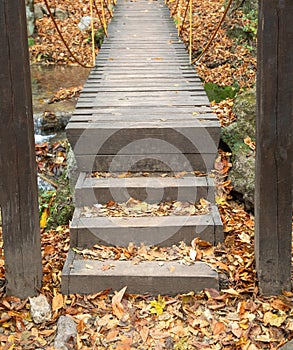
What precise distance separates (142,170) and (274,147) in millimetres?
1300

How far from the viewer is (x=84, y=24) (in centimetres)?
1120

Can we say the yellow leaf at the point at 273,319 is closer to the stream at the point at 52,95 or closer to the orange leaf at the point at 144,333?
the orange leaf at the point at 144,333

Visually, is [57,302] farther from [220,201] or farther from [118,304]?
[220,201]

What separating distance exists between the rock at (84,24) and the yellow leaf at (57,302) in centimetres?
879

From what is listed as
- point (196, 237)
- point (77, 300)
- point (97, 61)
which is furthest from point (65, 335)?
point (97, 61)

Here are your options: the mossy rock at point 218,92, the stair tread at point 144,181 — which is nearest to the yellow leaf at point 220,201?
the stair tread at point 144,181

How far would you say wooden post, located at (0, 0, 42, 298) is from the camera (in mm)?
2836

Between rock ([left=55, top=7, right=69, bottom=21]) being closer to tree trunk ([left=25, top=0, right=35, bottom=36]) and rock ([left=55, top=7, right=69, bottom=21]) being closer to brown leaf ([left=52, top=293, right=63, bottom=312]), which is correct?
tree trunk ([left=25, top=0, right=35, bottom=36])

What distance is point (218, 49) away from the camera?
8.27 m

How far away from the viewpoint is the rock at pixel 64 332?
9.42 ft

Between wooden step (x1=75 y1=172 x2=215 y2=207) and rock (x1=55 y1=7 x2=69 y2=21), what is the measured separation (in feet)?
27.9

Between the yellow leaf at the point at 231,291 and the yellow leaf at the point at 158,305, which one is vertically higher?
the yellow leaf at the point at 231,291

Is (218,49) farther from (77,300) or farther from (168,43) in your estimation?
(77,300)

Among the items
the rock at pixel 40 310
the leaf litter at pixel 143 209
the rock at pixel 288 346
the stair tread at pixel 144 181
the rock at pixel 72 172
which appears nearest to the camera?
the rock at pixel 288 346
